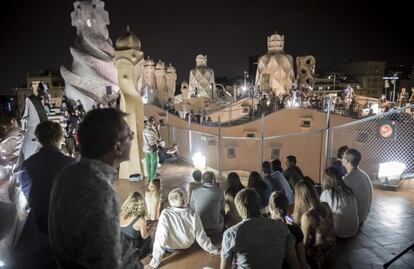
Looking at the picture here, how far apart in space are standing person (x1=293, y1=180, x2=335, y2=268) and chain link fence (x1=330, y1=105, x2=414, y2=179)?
31.7 feet

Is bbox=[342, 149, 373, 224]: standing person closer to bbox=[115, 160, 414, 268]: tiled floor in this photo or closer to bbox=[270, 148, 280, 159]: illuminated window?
bbox=[115, 160, 414, 268]: tiled floor

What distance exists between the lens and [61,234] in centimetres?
162

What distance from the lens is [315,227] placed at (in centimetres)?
405

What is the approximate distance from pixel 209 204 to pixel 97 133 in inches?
151

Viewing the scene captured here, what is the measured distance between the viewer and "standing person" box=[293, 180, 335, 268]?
405 cm

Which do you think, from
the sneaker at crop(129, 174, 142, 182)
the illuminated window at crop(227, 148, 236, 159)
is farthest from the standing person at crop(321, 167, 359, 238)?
the illuminated window at crop(227, 148, 236, 159)

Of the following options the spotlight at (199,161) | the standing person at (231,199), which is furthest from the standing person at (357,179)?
the spotlight at (199,161)

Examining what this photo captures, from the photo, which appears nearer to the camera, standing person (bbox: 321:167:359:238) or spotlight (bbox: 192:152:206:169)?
standing person (bbox: 321:167:359:238)

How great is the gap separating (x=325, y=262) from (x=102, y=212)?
3.62 metres

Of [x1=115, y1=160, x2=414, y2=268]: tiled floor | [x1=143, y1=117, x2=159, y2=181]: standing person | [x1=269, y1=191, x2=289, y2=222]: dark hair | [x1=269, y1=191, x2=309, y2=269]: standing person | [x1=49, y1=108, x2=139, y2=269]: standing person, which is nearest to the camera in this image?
[x1=49, y1=108, x2=139, y2=269]: standing person

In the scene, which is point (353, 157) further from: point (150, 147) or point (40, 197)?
point (150, 147)

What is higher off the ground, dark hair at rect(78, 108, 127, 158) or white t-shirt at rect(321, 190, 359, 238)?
dark hair at rect(78, 108, 127, 158)

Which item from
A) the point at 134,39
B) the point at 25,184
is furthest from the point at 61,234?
the point at 134,39

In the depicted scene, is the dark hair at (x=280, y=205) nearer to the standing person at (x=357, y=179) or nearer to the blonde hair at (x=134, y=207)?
the blonde hair at (x=134, y=207)
